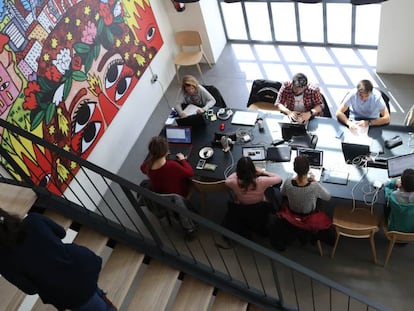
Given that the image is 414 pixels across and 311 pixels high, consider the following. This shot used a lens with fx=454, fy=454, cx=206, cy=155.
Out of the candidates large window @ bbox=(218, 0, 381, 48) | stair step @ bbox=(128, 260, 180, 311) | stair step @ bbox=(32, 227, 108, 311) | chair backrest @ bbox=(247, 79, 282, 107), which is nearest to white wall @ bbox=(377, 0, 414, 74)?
large window @ bbox=(218, 0, 381, 48)

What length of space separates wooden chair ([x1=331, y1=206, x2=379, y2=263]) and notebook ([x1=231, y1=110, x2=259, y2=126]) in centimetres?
138

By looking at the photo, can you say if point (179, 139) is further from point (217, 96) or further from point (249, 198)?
point (249, 198)

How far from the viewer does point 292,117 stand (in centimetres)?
514

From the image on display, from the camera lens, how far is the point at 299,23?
7.14 metres

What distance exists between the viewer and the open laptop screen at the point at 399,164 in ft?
14.0

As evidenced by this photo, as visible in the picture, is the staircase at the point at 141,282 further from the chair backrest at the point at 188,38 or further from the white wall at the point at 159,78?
the chair backrest at the point at 188,38

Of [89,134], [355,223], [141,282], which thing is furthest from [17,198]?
[355,223]

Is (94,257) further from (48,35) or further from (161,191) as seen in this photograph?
(48,35)

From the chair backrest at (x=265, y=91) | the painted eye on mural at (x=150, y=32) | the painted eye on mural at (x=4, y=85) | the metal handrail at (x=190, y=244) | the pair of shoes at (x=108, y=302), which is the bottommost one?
the pair of shoes at (x=108, y=302)

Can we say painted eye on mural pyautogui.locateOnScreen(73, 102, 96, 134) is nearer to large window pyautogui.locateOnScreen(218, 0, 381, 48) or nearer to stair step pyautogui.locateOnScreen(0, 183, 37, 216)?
stair step pyautogui.locateOnScreen(0, 183, 37, 216)

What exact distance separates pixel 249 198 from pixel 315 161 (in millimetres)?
795

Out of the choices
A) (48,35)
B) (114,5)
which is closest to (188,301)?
(48,35)

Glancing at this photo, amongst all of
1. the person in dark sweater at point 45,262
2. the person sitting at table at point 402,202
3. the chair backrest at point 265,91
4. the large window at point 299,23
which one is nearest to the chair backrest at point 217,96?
the chair backrest at point 265,91

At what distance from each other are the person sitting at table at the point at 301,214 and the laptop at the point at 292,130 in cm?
69
